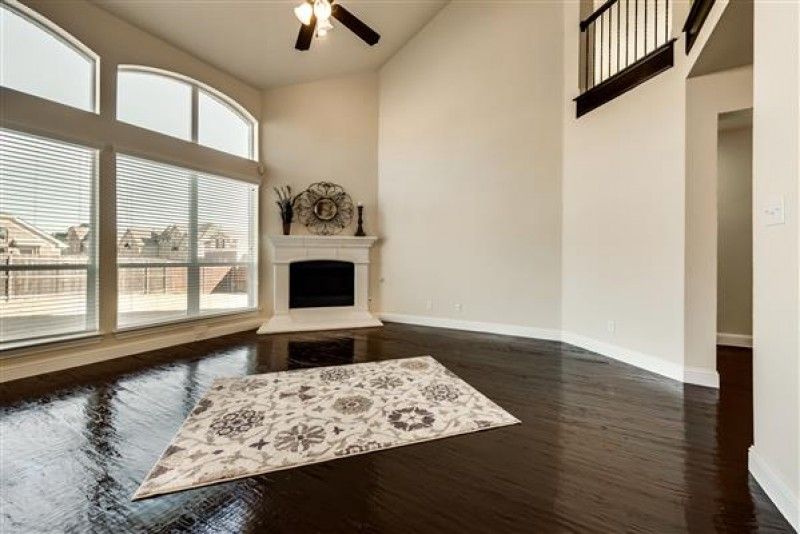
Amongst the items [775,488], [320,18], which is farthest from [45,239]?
[775,488]

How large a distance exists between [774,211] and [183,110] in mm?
5783

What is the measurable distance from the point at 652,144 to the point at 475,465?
3.39 meters

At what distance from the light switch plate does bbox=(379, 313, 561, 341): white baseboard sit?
314 centimetres

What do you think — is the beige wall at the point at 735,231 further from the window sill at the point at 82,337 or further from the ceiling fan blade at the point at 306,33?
the window sill at the point at 82,337

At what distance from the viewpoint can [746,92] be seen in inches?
116

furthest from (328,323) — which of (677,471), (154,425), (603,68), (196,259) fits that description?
(603,68)

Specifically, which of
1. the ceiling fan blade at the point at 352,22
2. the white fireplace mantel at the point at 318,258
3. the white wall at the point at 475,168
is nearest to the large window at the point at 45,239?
the white fireplace mantel at the point at 318,258

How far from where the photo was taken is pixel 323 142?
5840 millimetres

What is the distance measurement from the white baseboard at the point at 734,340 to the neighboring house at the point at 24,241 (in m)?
7.54

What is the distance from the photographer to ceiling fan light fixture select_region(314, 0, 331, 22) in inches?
114

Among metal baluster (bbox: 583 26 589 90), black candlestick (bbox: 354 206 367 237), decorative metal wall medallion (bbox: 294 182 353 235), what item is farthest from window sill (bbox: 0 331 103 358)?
metal baluster (bbox: 583 26 589 90)

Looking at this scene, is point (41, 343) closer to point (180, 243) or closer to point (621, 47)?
point (180, 243)

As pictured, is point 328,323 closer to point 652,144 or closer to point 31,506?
point 31,506

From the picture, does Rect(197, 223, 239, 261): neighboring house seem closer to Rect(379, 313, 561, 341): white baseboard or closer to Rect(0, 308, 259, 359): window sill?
Rect(0, 308, 259, 359): window sill
